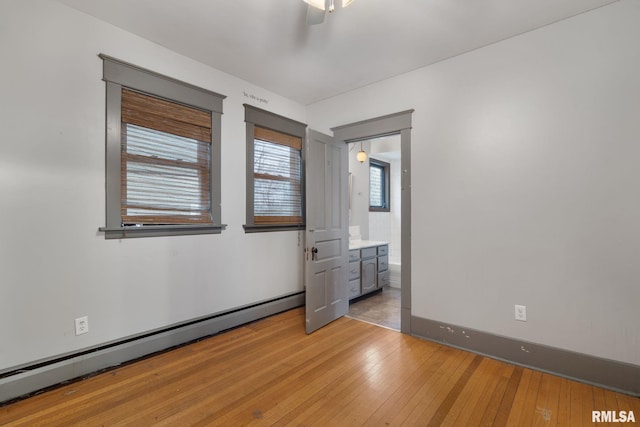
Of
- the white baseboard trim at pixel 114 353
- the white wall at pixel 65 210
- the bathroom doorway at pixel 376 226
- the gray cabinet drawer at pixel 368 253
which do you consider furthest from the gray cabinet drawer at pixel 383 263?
the white wall at pixel 65 210

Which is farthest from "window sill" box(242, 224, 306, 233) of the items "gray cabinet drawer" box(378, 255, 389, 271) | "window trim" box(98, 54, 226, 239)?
"gray cabinet drawer" box(378, 255, 389, 271)

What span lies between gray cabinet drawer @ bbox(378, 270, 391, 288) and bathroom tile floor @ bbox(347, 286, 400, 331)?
16 centimetres

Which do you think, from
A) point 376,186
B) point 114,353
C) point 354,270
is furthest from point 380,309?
point 114,353

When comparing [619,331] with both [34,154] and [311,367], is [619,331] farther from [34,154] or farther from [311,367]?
[34,154]

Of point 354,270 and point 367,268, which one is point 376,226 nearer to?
point 367,268

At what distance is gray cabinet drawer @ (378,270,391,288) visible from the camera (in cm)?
462

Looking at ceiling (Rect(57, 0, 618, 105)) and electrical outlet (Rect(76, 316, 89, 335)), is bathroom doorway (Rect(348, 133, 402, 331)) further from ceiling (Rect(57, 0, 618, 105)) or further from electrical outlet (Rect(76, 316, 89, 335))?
electrical outlet (Rect(76, 316, 89, 335))

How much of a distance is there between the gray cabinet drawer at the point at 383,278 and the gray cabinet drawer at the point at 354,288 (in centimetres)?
62

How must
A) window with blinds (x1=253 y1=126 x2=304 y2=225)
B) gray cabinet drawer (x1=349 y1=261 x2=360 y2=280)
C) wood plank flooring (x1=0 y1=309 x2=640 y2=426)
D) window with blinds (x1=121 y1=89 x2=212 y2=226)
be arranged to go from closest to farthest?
wood plank flooring (x1=0 y1=309 x2=640 y2=426), window with blinds (x1=121 y1=89 x2=212 y2=226), window with blinds (x1=253 y1=126 x2=304 y2=225), gray cabinet drawer (x1=349 y1=261 x2=360 y2=280)

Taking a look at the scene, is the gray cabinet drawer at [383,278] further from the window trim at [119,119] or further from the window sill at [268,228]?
the window trim at [119,119]

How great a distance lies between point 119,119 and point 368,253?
3462 mm

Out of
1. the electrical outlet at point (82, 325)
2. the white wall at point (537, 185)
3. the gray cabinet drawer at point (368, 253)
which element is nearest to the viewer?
the white wall at point (537, 185)

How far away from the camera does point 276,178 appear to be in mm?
3678

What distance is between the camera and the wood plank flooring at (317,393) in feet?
5.81
